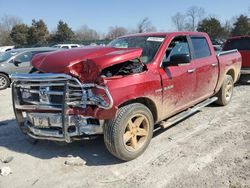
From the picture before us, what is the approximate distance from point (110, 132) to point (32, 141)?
1.92 metres

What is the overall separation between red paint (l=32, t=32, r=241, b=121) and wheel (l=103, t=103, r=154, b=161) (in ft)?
0.46

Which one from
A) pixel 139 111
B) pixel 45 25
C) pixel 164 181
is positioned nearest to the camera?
pixel 164 181

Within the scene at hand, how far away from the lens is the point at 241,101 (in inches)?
328

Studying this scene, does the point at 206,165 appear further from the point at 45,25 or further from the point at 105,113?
the point at 45,25

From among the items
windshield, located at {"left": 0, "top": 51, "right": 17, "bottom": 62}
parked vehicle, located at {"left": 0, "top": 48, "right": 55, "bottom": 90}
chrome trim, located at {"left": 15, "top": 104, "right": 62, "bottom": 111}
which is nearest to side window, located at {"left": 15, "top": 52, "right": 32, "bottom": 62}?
parked vehicle, located at {"left": 0, "top": 48, "right": 55, "bottom": 90}

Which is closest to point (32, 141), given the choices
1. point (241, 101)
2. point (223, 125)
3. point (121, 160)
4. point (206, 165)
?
point (121, 160)

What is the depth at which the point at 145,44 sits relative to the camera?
5.64m

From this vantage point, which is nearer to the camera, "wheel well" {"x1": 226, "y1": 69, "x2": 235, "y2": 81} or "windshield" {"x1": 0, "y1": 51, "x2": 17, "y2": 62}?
"wheel well" {"x1": 226, "y1": 69, "x2": 235, "y2": 81}

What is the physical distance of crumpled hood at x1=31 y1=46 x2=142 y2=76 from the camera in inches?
171

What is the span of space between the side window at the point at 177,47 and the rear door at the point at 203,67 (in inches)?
8.9

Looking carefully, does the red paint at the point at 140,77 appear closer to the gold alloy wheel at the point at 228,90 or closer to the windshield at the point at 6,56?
the gold alloy wheel at the point at 228,90

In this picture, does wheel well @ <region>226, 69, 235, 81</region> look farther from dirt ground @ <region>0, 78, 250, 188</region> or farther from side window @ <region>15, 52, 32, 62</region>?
side window @ <region>15, 52, 32, 62</region>

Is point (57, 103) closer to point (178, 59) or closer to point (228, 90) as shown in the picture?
point (178, 59)

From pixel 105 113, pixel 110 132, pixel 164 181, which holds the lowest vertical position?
pixel 164 181
